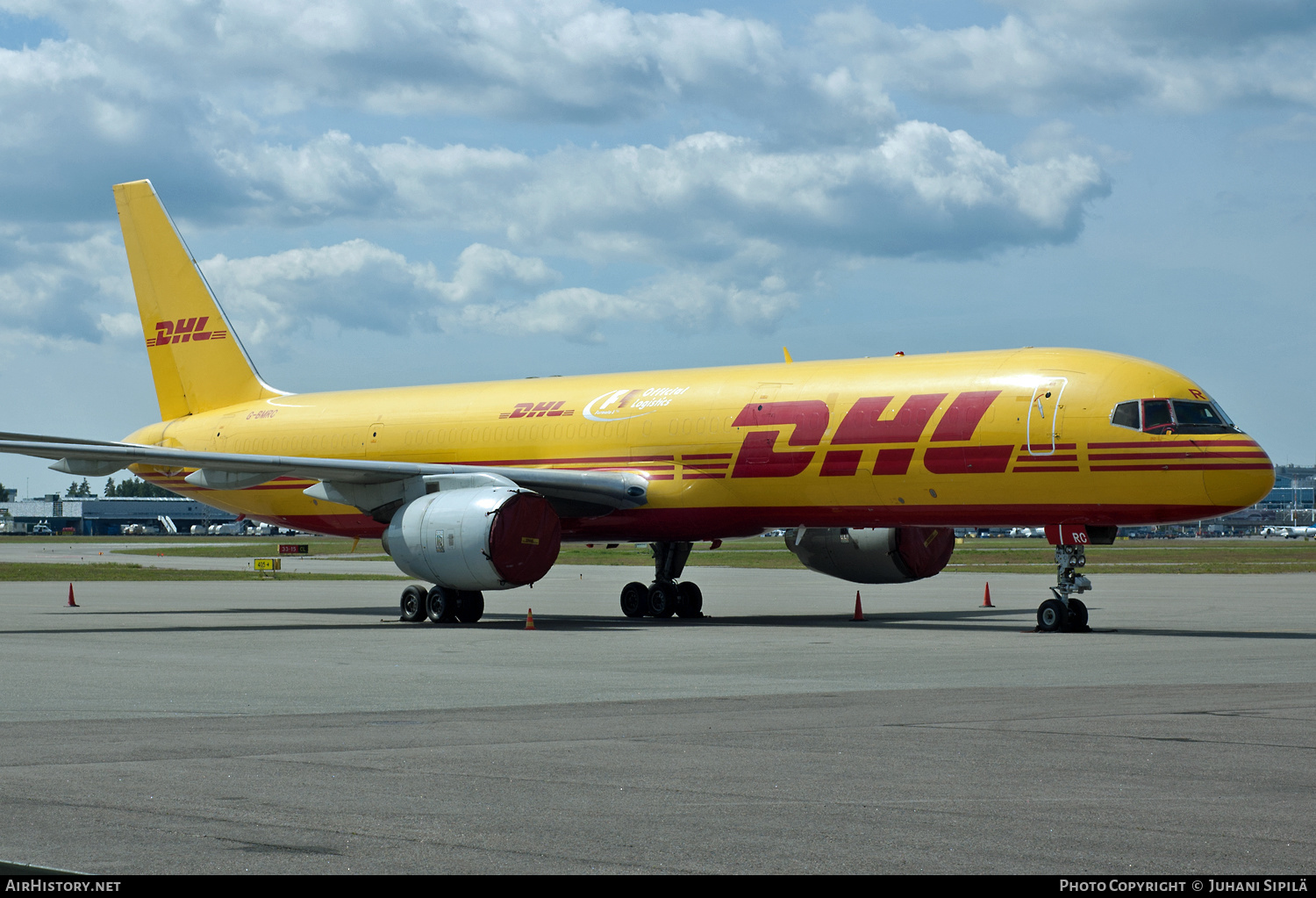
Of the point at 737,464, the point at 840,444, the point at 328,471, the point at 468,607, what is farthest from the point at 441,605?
the point at 840,444

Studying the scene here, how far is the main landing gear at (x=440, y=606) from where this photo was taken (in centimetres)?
2722

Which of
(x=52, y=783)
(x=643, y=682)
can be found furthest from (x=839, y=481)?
(x=52, y=783)

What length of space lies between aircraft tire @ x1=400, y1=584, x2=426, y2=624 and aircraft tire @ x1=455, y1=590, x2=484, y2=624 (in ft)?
2.52

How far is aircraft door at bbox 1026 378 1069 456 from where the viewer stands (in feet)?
77.3

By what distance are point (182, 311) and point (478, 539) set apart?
15.4 m

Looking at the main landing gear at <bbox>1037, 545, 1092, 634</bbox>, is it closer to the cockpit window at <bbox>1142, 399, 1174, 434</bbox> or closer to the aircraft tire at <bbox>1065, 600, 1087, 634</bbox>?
the aircraft tire at <bbox>1065, 600, 1087, 634</bbox>

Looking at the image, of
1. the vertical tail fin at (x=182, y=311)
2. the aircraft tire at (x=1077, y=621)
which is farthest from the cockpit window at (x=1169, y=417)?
the vertical tail fin at (x=182, y=311)

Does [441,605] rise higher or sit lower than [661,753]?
higher

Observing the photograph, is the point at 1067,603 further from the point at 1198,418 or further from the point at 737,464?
the point at 737,464

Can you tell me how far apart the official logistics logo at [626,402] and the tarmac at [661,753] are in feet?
22.7

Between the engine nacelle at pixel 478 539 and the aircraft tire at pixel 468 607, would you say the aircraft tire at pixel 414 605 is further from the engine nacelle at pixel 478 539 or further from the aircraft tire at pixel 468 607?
the engine nacelle at pixel 478 539

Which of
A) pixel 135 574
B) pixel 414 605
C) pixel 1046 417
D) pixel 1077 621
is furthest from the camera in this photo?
pixel 135 574

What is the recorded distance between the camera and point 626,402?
29406 mm

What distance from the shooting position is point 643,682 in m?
15.9
